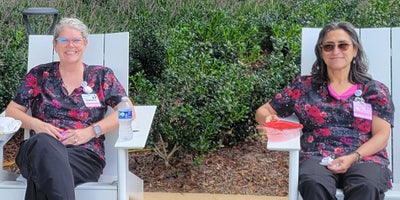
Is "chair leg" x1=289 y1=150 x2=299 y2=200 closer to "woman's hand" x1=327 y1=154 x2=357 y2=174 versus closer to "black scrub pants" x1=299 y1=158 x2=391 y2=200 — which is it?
"black scrub pants" x1=299 y1=158 x2=391 y2=200

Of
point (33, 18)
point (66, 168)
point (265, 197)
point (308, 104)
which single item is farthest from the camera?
point (33, 18)

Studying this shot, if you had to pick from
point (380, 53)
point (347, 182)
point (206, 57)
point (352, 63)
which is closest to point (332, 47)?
point (352, 63)

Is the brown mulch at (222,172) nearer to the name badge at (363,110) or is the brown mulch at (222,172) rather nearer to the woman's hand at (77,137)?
the woman's hand at (77,137)

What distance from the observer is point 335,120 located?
11.8 ft

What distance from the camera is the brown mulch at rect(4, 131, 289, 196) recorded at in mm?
4508

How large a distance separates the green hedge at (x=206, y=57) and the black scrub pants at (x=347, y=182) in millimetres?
1103

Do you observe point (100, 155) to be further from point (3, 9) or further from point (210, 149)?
point (3, 9)

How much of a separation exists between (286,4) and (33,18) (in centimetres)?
246

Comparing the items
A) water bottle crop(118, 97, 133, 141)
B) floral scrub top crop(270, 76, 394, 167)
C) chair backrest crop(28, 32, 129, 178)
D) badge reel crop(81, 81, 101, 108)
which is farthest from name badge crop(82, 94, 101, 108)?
floral scrub top crop(270, 76, 394, 167)

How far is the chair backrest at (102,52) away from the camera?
3.99m

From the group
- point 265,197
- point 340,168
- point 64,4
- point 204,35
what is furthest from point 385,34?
point 64,4

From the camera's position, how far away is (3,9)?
683 cm

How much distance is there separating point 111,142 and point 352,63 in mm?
1421

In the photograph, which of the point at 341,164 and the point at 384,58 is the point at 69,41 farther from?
the point at 384,58
